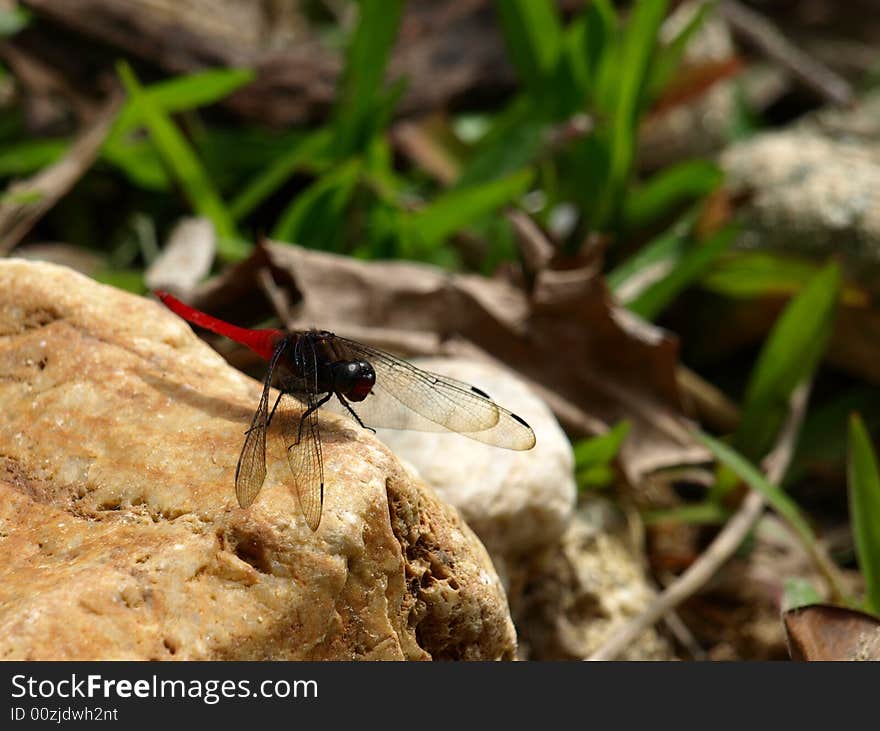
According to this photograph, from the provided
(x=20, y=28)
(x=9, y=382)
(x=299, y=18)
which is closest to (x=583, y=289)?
(x=9, y=382)

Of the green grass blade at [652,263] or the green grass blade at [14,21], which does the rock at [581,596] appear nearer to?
the green grass blade at [652,263]

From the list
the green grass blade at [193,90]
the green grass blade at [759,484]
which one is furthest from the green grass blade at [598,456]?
the green grass blade at [193,90]

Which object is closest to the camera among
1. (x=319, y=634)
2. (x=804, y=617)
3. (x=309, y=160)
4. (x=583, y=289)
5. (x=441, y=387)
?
(x=319, y=634)

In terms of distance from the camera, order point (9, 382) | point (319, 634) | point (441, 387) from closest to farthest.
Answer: point (319, 634) < point (9, 382) < point (441, 387)

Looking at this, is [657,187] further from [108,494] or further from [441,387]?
[108,494]

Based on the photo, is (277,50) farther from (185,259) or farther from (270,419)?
(270,419)

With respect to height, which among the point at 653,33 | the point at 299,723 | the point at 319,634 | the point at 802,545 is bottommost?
the point at 802,545

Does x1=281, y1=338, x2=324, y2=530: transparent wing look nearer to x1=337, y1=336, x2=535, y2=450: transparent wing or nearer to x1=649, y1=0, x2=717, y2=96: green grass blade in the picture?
x1=337, y1=336, x2=535, y2=450: transparent wing

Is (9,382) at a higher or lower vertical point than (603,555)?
higher
